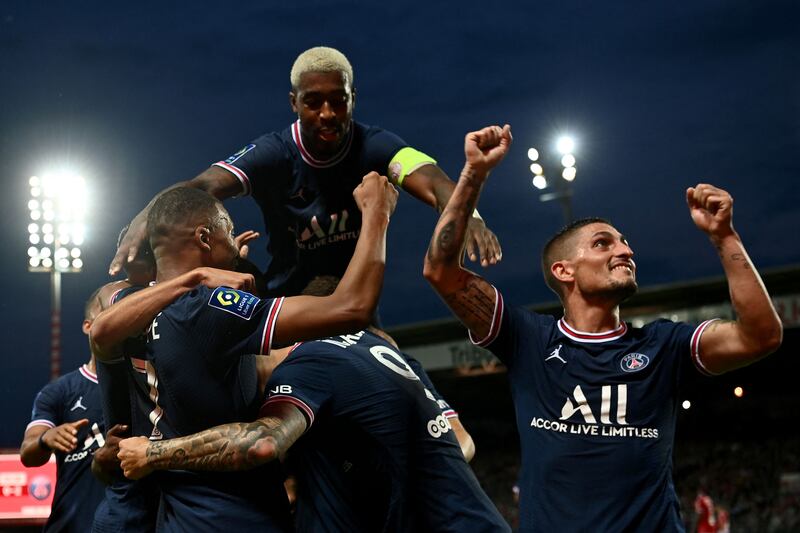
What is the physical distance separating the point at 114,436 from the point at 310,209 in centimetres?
158

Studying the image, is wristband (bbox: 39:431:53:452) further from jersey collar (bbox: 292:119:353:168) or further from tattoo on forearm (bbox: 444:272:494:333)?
tattoo on forearm (bbox: 444:272:494:333)

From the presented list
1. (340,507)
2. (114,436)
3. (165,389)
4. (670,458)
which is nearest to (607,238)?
(670,458)

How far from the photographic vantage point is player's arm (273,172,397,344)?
338cm

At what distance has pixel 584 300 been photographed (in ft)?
14.5

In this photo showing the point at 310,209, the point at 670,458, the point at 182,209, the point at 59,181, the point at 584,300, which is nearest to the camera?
the point at 182,209

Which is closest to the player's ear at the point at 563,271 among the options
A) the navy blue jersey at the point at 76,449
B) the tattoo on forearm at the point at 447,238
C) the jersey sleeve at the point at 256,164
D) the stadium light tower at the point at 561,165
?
the tattoo on forearm at the point at 447,238

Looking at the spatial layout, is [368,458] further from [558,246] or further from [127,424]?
[558,246]

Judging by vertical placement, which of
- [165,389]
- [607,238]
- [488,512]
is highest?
[607,238]

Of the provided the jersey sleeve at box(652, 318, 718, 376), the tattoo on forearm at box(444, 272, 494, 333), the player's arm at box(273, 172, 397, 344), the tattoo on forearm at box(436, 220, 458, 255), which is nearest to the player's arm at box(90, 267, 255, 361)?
the player's arm at box(273, 172, 397, 344)

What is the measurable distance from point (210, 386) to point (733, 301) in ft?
7.50

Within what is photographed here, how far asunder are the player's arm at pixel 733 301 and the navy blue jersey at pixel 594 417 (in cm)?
13

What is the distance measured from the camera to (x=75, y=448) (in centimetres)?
621

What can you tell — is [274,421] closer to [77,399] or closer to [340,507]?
[340,507]

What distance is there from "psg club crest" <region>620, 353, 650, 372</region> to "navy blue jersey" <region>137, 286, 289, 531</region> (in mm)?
1681
